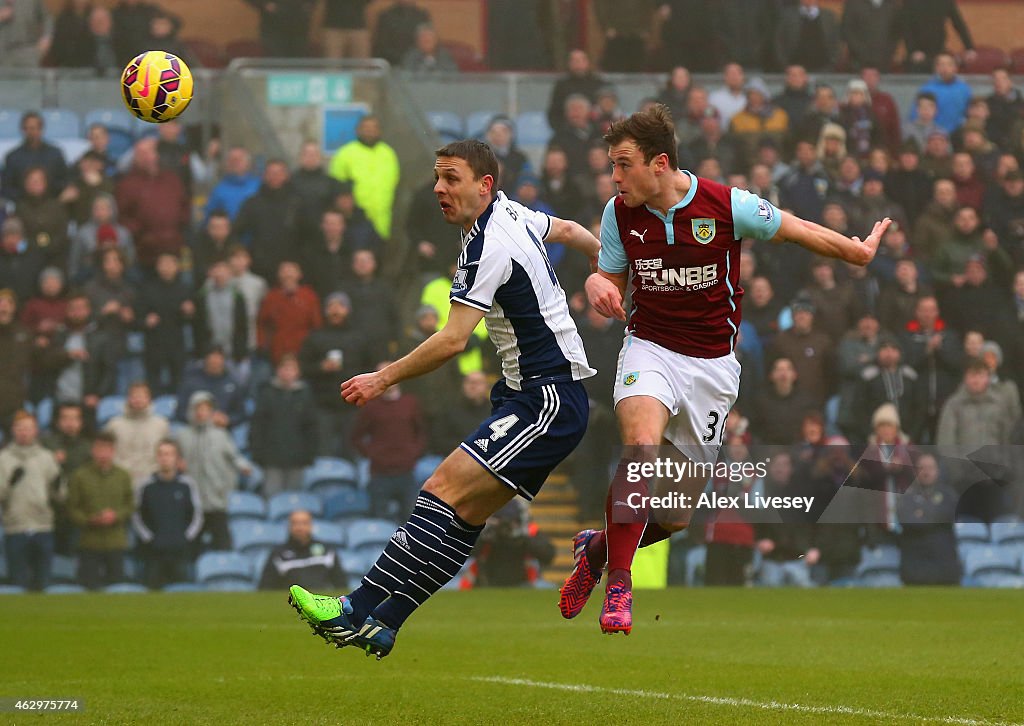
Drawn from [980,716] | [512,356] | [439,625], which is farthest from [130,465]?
[980,716]

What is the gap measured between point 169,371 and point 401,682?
857 centimetres

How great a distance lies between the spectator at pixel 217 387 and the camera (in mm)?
16562

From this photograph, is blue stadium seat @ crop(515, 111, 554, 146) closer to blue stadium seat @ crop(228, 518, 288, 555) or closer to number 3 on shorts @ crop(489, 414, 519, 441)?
blue stadium seat @ crop(228, 518, 288, 555)

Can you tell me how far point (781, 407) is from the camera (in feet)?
53.9

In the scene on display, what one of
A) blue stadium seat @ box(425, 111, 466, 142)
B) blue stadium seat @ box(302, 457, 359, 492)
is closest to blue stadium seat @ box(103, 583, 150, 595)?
blue stadium seat @ box(302, 457, 359, 492)

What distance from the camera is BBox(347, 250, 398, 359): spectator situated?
16.8 meters

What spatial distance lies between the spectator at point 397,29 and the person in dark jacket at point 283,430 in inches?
198

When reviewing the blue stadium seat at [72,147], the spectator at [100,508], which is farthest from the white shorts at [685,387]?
the blue stadium seat at [72,147]

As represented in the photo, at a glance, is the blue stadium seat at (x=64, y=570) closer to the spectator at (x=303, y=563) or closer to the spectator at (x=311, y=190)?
the spectator at (x=303, y=563)

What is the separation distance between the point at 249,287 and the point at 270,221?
0.85m

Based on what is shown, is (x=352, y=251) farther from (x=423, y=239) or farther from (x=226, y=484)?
(x=226, y=484)

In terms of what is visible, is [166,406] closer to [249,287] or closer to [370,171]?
[249,287]

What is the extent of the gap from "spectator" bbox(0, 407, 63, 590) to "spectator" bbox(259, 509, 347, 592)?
Answer: 2234mm

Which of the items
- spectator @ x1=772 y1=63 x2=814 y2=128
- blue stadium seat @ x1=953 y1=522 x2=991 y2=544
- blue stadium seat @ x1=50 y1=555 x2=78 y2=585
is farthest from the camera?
spectator @ x1=772 y1=63 x2=814 y2=128
